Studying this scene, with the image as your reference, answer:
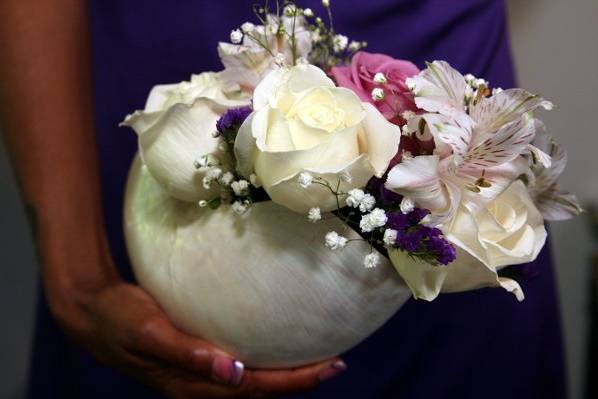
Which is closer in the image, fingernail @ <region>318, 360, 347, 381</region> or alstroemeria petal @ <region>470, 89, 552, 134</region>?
alstroemeria petal @ <region>470, 89, 552, 134</region>

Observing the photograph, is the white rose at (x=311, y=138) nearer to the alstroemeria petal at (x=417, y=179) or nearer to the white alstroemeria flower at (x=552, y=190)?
the alstroemeria petal at (x=417, y=179)

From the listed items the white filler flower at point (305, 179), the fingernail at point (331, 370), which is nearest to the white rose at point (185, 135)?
the white filler flower at point (305, 179)

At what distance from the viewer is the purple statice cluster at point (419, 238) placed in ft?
1.29

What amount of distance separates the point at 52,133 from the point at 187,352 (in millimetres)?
265

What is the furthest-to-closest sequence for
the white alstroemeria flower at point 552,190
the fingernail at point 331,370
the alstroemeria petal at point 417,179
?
the fingernail at point 331,370
the white alstroemeria flower at point 552,190
the alstroemeria petal at point 417,179

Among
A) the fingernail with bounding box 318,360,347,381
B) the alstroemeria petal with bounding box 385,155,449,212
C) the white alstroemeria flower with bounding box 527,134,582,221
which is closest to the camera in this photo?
the alstroemeria petal with bounding box 385,155,449,212

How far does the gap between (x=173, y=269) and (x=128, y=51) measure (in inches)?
14.9

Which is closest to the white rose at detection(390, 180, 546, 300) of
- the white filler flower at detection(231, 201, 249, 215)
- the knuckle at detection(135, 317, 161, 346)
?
the white filler flower at detection(231, 201, 249, 215)

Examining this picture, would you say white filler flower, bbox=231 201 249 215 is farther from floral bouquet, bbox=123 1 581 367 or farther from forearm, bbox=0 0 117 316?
forearm, bbox=0 0 117 316

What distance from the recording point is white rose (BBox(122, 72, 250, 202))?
0.47 metres

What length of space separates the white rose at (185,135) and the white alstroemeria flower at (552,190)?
23cm

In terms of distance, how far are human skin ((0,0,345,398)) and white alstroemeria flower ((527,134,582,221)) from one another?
239 mm

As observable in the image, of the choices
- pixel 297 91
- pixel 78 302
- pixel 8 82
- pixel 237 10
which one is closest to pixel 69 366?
pixel 78 302

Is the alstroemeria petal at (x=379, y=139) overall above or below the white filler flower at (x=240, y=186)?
above
